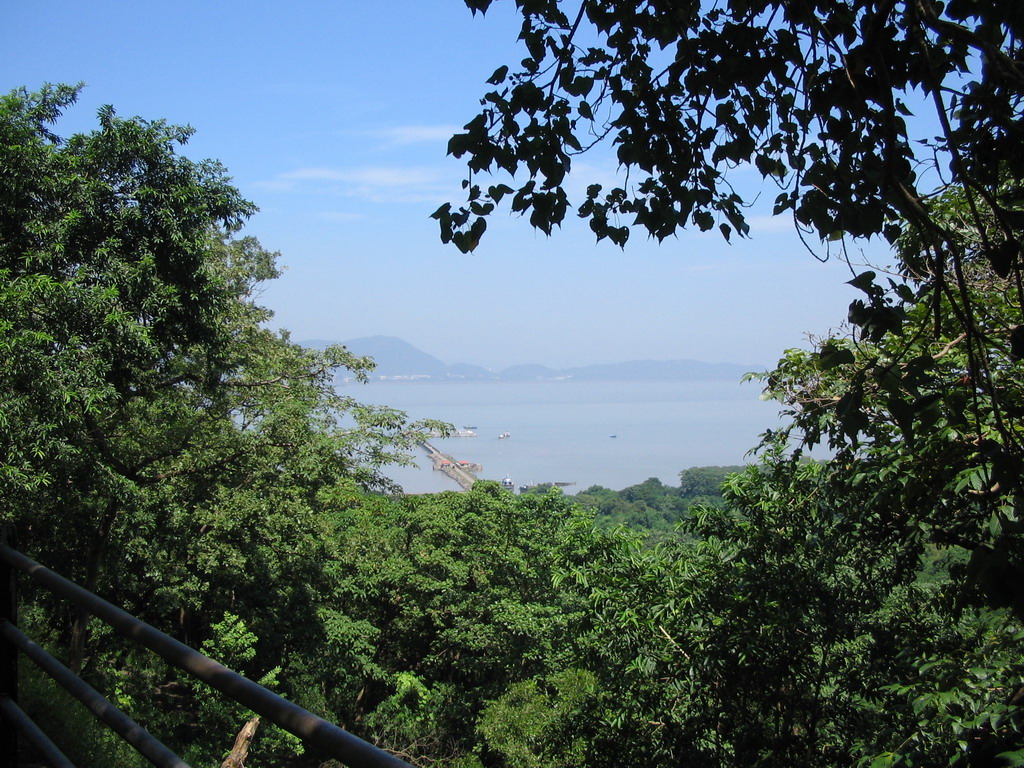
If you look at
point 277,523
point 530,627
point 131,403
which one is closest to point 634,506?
point 530,627

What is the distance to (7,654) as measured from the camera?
1.69m

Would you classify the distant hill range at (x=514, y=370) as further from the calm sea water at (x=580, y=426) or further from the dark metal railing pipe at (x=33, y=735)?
the dark metal railing pipe at (x=33, y=735)

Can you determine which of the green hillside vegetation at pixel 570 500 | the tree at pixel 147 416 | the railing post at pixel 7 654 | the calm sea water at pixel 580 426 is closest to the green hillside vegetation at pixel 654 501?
the calm sea water at pixel 580 426

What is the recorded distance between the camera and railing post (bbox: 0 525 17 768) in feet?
5.42

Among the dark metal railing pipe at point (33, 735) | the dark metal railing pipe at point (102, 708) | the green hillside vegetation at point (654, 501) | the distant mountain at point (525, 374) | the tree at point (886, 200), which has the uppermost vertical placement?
the distant mountain at point (525, 374)

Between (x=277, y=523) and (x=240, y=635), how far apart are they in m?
1.40

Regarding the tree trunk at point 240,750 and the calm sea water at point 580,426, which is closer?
the tree trunk at point 240,750

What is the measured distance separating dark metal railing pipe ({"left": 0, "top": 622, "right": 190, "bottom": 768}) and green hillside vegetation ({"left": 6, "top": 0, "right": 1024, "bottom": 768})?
124 cm

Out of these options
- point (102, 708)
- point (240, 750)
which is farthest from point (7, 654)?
point (240, 750)

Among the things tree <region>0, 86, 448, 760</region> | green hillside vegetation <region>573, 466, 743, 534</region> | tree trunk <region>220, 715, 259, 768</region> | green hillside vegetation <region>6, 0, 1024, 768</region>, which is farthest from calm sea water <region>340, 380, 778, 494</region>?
tree trunk <region>220, 715, 259, 768</region>

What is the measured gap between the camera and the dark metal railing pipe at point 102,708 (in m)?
1.05

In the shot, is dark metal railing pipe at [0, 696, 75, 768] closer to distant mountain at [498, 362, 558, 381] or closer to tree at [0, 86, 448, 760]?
tree at [0, 86, 448, 760]

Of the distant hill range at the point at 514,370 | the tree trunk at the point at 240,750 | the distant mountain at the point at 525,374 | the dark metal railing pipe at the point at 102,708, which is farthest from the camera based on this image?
the distant mountain at the point at 525,374

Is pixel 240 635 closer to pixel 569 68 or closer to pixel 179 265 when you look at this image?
pixel 179 265
